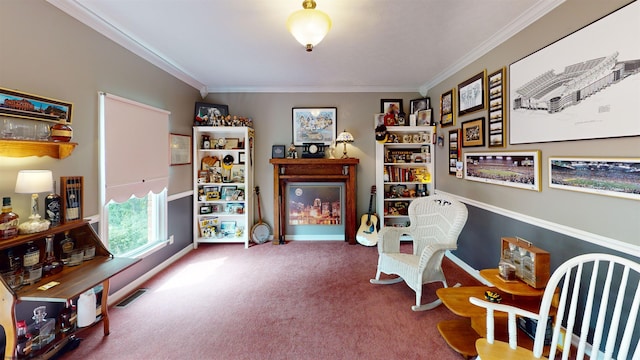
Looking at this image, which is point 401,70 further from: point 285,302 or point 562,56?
point 285,302

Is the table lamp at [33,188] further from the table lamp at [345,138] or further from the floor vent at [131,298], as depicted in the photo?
the table lamp at [345,138]

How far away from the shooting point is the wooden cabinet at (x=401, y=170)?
13.4 feet

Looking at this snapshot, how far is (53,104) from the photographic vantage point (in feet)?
A: 6.25

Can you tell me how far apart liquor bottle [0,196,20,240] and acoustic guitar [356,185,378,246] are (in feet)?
11.8

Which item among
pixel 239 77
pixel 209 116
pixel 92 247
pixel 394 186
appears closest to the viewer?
pixel 92 247

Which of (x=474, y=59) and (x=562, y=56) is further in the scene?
(x=474, y=59)

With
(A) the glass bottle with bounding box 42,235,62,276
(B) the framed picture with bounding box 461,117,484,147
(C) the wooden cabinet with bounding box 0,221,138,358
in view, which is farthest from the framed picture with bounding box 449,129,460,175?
(A) the glass bottle with bounding box 42,235,62,276

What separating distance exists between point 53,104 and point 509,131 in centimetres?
374

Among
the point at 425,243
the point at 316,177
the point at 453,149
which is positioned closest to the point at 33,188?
the point at 316,177

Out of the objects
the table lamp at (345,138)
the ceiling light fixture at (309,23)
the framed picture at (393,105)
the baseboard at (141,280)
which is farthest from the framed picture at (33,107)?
the framed picture at (393,105)

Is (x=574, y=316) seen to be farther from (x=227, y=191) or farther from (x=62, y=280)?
(x=227, y=191)

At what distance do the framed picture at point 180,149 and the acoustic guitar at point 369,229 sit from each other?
2.80m

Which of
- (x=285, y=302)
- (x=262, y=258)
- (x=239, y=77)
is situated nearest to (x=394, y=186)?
(x=262, y=258)

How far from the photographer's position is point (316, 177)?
413 cm
